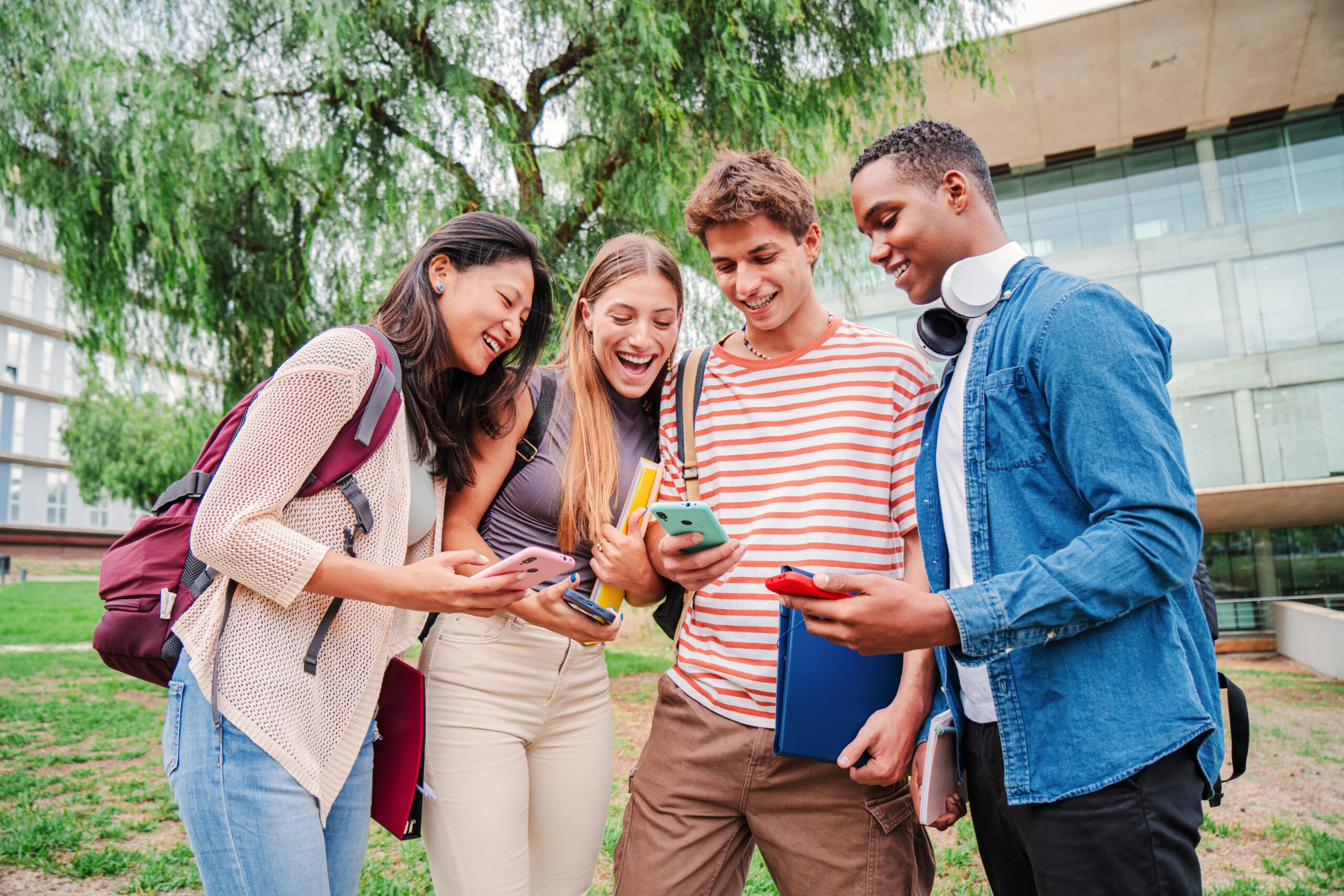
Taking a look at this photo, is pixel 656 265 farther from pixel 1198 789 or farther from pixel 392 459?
pixel 1198 789

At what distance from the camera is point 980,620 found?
52.6 inches

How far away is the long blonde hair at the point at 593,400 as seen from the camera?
2156 millimetres

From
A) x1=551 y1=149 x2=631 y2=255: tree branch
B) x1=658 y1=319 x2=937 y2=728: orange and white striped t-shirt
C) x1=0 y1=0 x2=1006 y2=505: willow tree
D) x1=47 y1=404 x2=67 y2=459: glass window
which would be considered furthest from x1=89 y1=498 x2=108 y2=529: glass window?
x1=658 y1=319 x2=937 y2=728: orange and white striped t-shirt

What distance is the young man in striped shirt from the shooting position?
1890 mm

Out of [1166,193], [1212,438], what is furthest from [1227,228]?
[1212,438]

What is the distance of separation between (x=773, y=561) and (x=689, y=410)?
46 cm

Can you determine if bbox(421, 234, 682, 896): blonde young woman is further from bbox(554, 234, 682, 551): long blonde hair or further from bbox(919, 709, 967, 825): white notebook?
bbox(919, 709, 967, 825): white notebook

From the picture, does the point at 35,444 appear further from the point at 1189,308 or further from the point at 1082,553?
the point at 1082,553

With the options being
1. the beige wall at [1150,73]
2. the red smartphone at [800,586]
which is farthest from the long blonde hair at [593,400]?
the beige wall at [1150,73]

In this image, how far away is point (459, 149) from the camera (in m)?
6.36

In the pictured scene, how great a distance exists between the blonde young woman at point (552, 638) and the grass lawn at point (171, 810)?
217 centimetres

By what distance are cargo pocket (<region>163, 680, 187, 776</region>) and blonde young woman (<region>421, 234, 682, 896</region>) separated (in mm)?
589

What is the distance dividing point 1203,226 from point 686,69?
1701cm

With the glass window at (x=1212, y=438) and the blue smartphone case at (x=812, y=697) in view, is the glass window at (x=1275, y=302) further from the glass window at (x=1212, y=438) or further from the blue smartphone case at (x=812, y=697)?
the blue smartphone case at (x=812, y=697)
